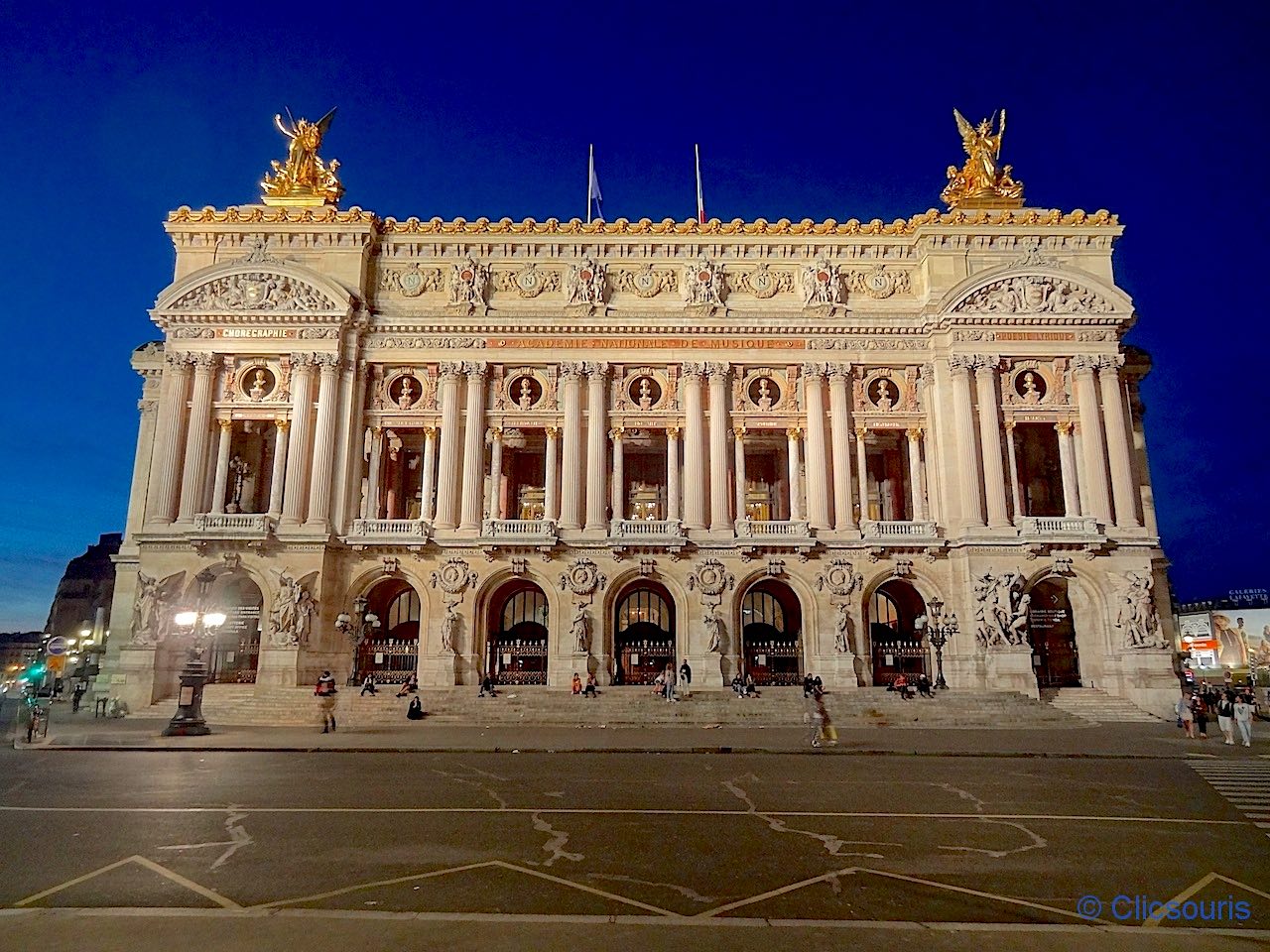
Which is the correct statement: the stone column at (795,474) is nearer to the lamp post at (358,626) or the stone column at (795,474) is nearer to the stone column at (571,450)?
the stone column at (571,450)

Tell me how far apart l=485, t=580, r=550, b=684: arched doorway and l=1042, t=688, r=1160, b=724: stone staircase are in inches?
892

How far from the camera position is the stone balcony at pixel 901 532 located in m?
38.2

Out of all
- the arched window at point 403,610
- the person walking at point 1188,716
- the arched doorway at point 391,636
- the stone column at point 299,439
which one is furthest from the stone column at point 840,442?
the stone column at point 299,439

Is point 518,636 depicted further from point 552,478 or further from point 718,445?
point 718,445

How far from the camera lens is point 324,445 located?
3916cm

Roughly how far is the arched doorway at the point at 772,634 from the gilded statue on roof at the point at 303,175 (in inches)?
1201

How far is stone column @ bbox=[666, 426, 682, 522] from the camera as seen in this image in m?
39.5

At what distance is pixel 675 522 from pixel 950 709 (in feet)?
46.6

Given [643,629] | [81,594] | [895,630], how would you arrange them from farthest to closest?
[81,594] < [643,629] < [895,630]

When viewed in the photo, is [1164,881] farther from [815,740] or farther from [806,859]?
[815,740]

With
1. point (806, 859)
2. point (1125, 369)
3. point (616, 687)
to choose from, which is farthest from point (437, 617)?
point (1125, 369)

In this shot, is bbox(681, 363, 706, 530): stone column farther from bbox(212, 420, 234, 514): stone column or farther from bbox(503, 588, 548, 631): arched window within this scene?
bbox(212, 420, 234, 514): stone column

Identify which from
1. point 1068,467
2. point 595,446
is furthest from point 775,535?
point 1068,467

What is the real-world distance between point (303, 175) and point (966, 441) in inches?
1444
